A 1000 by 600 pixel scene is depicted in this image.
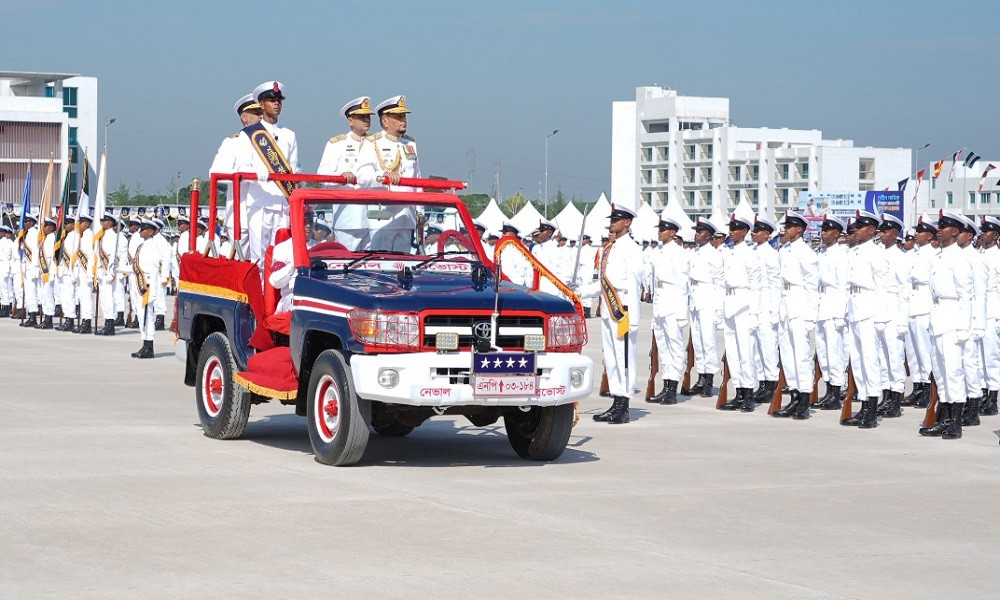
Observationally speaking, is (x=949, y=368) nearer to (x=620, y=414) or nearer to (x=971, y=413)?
(x=971, y=413)

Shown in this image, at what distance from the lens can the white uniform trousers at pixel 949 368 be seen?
1380 centimetres

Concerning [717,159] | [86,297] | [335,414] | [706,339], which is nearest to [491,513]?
[335,414]

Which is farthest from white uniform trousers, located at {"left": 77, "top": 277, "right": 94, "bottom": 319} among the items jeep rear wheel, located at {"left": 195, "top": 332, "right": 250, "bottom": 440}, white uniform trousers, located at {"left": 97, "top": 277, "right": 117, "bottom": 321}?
jeep rear wheel, located at {"left": 195, "top": 332, "right": 250, "bottom": 440}

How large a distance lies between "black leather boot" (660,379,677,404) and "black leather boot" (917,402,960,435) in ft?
11.1

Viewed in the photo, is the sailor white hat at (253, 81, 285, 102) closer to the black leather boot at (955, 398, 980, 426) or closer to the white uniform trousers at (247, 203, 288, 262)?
the white uniform trousers at (247, 203, 288, 262)

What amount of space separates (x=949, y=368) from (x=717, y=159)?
136054mm

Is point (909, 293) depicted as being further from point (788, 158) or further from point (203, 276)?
point (788, 158)

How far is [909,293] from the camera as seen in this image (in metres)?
15.9

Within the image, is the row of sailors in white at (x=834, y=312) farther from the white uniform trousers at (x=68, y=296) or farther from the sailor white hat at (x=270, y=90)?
the white uniform trousers at (x=68, y=296)

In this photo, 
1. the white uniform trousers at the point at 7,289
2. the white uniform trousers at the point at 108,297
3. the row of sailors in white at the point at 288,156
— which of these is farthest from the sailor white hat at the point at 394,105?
the white uniform trousers at the point at 7,289

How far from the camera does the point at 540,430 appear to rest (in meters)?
11.5

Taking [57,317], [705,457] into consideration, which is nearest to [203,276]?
[705,457]

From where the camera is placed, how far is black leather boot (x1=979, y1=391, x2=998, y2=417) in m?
16.3

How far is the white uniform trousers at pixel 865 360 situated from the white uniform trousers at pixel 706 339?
8.39 ft
